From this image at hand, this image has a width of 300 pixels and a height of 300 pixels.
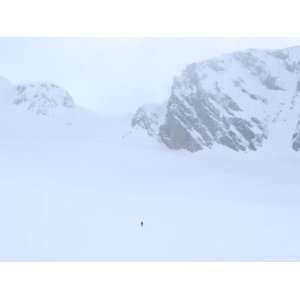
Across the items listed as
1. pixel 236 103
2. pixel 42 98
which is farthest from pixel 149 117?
pixel 42 98

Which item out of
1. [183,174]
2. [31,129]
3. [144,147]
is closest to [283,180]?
[183,174]

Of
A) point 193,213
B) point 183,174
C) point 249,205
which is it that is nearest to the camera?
point 193,213

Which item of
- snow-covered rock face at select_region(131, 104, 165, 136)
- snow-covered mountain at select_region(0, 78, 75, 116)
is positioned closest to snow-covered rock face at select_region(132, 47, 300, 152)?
snow-covered rock face at select_region(131, 104, 165, 136)

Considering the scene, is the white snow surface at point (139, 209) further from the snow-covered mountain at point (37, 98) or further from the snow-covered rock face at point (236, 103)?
the snow-covered mountain at point (37, 98)

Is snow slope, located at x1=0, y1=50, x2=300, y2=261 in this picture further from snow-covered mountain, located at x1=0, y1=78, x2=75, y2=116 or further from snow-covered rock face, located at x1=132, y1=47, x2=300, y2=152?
snow-covered mountain, located at x1=0, y1=78, x2=75, y2=116

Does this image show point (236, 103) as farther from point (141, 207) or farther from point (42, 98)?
point (42, 98)

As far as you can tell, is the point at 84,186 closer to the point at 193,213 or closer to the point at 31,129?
the point at 193,213

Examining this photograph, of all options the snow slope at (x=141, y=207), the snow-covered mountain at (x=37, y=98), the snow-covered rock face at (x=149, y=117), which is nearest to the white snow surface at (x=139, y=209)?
the snow slope at (x=141, y=207)

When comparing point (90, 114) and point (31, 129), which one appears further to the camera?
point (90, 114)
